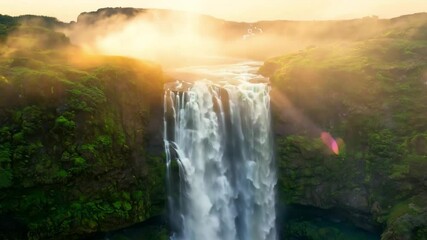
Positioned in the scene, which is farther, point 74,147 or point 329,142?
point 329,142

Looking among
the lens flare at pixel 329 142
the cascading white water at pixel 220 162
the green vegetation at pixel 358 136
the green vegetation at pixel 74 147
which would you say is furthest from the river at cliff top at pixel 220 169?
the lens flare at pixel 329 142

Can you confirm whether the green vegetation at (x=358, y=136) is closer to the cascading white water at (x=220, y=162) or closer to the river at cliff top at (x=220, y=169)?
the river at cliff top at (x=220, y=169)

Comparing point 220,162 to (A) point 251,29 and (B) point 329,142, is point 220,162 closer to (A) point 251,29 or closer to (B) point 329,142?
(B) point 329,142

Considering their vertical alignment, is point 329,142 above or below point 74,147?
below

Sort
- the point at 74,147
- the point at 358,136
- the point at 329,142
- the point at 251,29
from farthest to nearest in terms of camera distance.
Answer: the point at 251,29 → the point at 329,142 → the point at 358,136 → the point at 74,147

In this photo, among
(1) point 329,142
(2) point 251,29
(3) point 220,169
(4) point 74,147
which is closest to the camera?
(4) point 74,147

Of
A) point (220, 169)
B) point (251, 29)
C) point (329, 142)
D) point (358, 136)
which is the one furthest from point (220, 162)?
point (251, 29)
